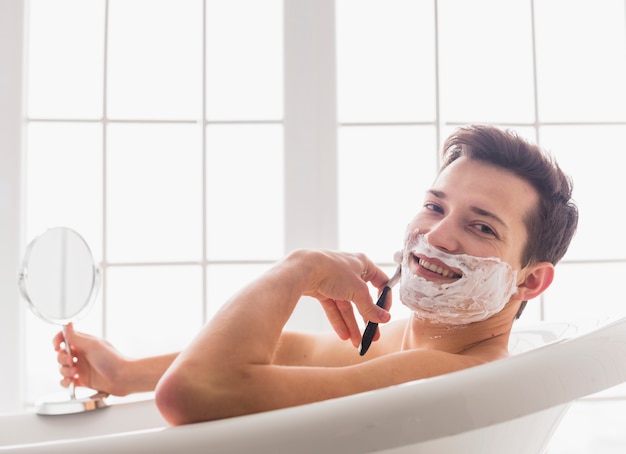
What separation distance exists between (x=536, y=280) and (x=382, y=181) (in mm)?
990

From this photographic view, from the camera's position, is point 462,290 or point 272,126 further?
point 272,126

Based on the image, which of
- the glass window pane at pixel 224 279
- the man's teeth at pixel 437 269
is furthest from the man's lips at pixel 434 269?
the glass window pane at pixel 224 279

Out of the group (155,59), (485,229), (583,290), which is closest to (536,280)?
(485,229)

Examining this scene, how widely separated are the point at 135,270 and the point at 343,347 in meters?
0.98

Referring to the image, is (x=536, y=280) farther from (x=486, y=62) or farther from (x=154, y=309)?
(x=154, y=309)

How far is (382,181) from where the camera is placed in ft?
7.14

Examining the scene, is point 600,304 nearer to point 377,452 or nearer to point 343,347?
point 343,347

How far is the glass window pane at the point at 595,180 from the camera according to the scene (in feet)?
7.23

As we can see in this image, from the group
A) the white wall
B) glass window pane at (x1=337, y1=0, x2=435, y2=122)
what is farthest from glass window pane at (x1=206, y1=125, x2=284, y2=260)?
the white wall

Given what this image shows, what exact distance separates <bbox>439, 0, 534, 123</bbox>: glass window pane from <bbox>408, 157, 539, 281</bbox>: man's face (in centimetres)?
102

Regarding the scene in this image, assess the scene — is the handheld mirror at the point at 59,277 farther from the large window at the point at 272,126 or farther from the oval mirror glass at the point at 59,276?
the large window at the point at 272,126

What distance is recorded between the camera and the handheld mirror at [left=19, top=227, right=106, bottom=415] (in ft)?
4.58

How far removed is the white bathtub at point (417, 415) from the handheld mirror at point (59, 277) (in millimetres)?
680

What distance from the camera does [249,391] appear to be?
87 cm
